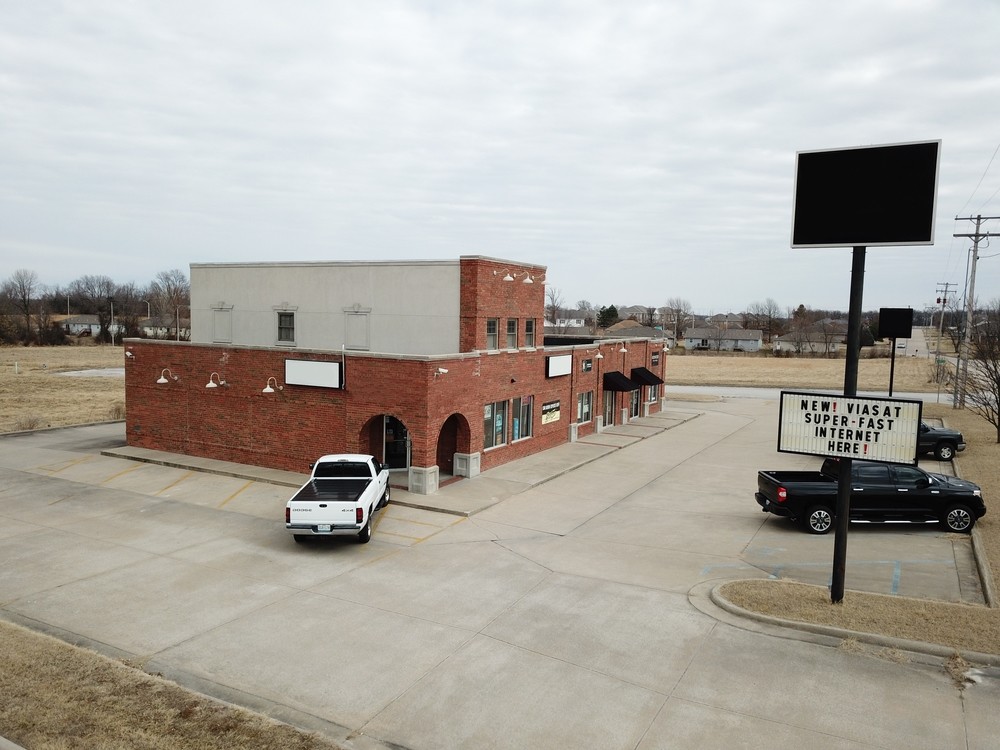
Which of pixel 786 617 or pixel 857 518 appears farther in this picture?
pixel 857 518

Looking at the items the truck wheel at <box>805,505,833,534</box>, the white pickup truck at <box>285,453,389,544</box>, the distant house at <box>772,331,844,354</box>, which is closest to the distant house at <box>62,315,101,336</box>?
the distant house at <box>772,331,844,354</box>

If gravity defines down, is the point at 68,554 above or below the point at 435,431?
below

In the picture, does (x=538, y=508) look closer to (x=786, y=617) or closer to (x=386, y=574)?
(x=386, y=574)

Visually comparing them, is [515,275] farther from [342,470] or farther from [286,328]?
[342,470]

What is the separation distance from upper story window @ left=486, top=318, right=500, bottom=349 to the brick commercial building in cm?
5

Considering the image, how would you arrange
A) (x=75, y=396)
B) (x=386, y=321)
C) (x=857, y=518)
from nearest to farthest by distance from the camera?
(x=857, y=518), (x=386, y=321), (x=75, y=396)

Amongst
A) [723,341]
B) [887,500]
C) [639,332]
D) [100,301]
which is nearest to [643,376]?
[887,500]

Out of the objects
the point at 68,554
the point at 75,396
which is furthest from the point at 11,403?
the point at 68,554

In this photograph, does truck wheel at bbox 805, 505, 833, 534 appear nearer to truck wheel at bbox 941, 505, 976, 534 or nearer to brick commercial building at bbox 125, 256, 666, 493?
truck wheel at bbox 941, 505, 976, 534

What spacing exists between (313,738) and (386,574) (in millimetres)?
6022

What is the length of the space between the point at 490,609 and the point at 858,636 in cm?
604

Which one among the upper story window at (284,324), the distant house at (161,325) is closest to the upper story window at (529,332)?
the upper story window at (284,324)

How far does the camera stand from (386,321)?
25828mm

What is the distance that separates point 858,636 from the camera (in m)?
11.2
